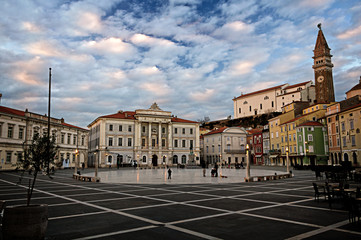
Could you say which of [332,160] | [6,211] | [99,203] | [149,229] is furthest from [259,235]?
[332,160]

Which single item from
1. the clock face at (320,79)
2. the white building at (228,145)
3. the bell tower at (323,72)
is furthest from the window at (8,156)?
the clock face at (320,79)

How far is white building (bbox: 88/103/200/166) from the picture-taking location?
229ft

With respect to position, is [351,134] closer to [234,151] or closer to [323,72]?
[234,151]

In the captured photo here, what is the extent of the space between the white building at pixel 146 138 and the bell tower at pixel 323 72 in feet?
167

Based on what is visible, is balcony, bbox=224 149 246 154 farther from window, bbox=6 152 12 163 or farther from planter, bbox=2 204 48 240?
planter, bbox=2 204 48 240

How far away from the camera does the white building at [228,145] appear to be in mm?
82625

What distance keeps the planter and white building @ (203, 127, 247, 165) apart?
7658 centimetres

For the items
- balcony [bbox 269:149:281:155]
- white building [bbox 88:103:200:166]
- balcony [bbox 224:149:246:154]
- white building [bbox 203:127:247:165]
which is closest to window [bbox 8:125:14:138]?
white building [bbox 88:103:200:166]

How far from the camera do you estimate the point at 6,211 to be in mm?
6707

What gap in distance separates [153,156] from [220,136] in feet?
74.0

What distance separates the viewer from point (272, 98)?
405 ft

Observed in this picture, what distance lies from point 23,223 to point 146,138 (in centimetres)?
6805

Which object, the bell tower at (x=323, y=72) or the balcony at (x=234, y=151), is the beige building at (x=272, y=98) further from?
the balcony at (x=234, y=151)

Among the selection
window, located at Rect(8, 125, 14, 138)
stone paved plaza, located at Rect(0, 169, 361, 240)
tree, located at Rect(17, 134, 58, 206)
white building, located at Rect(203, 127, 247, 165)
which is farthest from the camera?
white building, located at Rect(203, 127, 247, 165)
